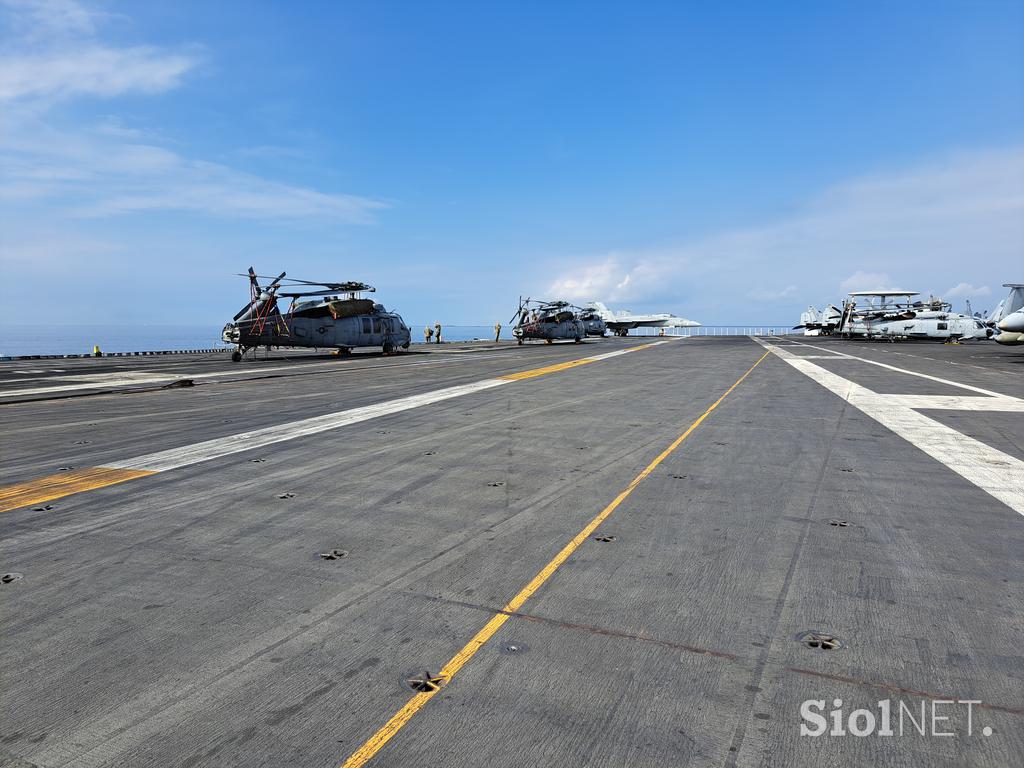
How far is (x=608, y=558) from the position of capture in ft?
14.2

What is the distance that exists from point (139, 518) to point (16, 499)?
1714 millimetres

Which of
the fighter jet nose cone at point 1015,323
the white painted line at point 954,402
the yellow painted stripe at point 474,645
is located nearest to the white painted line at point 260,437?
the yellow painted stripe at point 474,645

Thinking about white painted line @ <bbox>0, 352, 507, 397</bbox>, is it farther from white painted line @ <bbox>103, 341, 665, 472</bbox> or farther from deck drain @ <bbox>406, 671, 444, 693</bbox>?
deck drain @ <bbox>406, 671, 444, 693</bbox>

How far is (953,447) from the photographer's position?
27.2 feet

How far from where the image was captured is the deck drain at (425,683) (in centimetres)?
277

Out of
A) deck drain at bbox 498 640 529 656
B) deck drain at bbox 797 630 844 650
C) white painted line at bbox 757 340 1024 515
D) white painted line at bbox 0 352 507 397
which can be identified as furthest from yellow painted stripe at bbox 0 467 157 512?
white painted line at bbox 0 352 507 397

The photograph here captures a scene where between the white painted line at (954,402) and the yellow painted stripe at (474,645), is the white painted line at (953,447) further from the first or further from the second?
the yellow painted stripe at (474,645)

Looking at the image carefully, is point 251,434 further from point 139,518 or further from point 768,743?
point 768,743

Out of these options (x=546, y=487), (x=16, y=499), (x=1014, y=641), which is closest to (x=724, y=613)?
(x=1014, y=641)

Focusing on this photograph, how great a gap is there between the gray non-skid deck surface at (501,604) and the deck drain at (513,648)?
0.03 metres

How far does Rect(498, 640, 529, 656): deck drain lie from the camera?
308cm

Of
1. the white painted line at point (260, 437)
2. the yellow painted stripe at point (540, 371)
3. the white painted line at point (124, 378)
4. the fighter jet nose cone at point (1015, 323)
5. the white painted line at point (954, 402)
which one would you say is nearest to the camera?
the white painted line at point (260, 437)

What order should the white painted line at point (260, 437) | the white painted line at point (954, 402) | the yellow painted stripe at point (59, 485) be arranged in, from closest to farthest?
the yellow painted stripe at point (59, 485) → the white painted line at point (260, 437) → the white painted line at point (954, 402)

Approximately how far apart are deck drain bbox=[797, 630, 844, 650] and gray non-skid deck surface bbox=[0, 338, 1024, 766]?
0.24 ft
